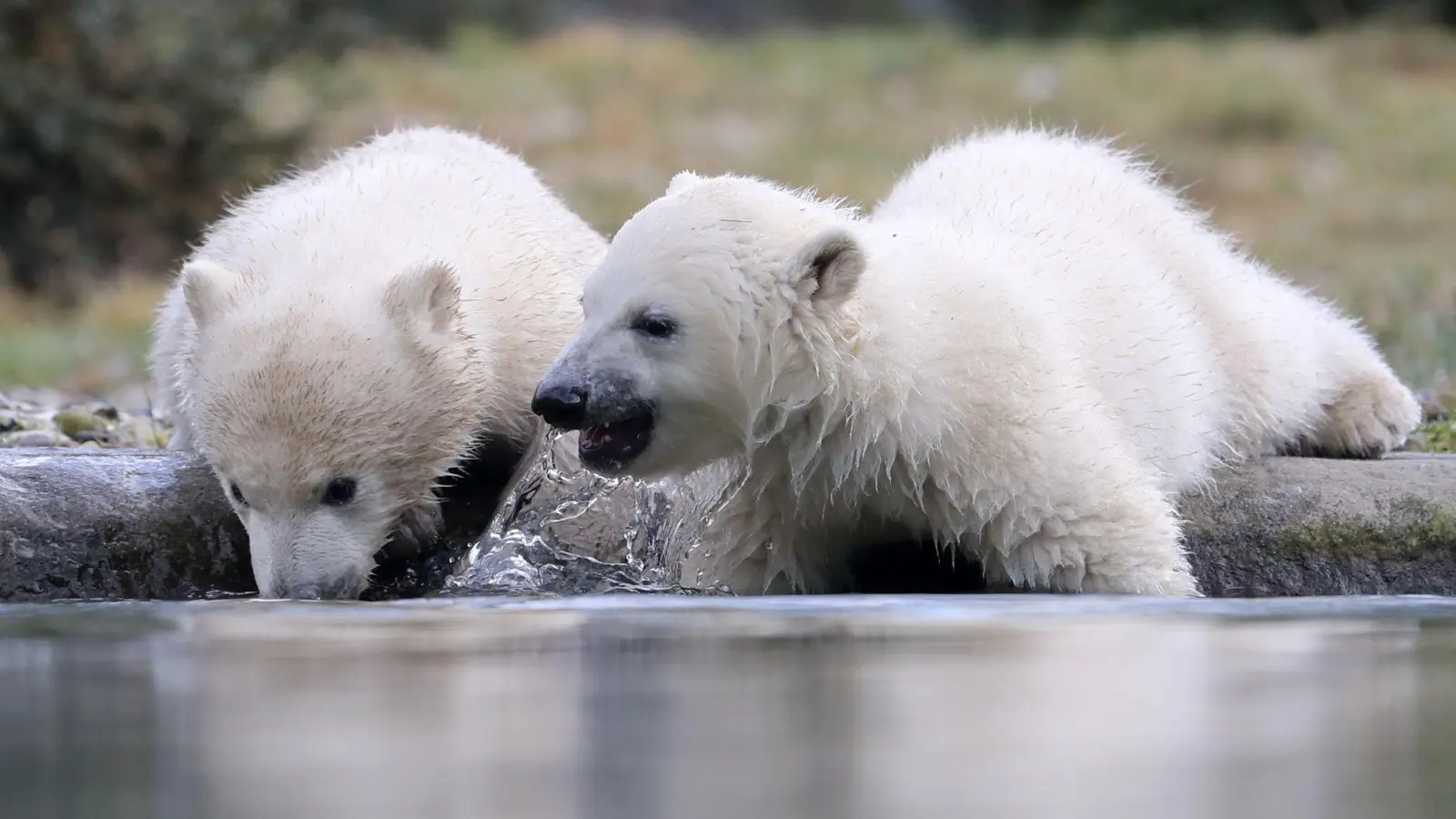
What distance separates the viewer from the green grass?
16.0 m

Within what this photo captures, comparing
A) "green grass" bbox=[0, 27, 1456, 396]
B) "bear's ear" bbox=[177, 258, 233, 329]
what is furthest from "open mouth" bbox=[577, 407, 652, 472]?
"green grass" bbox=[0, 27, 1456, 396]

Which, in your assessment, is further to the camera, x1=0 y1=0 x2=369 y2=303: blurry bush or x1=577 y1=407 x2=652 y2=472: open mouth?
x1=0 y1=0 x2=369 y2=303: blurry bush

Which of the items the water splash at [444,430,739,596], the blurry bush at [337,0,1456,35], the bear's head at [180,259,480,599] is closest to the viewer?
the bear's head at [180,259,480,599]

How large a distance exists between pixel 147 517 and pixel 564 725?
2.68 m

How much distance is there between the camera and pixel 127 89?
51.6ft

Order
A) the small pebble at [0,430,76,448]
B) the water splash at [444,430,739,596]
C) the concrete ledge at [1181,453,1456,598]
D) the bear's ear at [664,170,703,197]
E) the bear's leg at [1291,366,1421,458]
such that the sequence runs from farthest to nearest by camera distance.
Result: the small pebble at [0,430,76,448]
the bear's leg at [1291,366,1421,458]
the water splash at [444,430,739,596]
the concrete ledge at [1181,453,1456,598]
the bear's ear at [664,170,703,197]

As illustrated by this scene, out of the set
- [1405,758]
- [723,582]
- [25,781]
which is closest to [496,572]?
[723,582]

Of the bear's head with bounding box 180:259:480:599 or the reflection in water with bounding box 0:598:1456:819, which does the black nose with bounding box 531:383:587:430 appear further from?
the bear's head with bounding box 180:259:480:599

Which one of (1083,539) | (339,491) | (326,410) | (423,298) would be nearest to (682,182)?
(423,298)

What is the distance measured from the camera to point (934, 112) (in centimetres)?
1939

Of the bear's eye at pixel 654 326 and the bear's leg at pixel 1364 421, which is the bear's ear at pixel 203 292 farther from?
the bear's leg at pixel 1364 421

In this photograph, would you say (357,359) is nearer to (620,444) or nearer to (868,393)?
(620,444)

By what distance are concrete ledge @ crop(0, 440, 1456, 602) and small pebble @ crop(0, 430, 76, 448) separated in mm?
1268

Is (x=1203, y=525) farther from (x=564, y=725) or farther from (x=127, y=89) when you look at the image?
(x=127, y=89)
